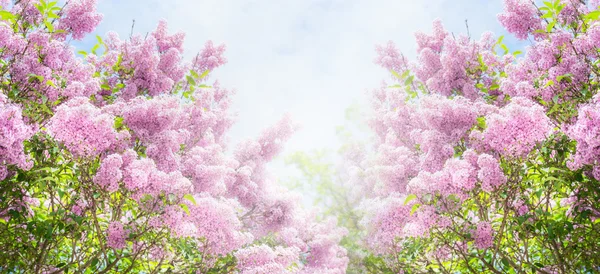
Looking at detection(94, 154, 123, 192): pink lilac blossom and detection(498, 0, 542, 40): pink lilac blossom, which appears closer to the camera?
detection(94, 154, 123, 192): pink lilac blossom

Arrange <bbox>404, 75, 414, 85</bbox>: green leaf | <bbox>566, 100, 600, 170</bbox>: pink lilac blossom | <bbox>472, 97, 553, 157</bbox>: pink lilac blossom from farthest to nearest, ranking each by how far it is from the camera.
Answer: <bbox>404, 75, 414, 85</bbox>: green leaf → <bbox>472, 97, 553, 157</bbox>: pink lilac blossom → <bbox>566, 100, 600, 170</bbox>: pink lilac blossom

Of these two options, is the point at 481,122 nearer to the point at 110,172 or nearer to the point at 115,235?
the point at 110,172

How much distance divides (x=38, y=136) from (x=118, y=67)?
70.0 inches

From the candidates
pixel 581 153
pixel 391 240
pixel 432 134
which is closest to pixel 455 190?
pixel 432 134

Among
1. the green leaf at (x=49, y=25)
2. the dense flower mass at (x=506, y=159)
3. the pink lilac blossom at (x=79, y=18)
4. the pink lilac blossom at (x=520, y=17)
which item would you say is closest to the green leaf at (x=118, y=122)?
the green leaf at (x=49, y=25)

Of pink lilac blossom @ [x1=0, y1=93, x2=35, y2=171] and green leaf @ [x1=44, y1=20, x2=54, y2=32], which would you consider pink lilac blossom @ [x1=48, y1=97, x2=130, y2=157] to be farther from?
green leaf @ [x1=44, y1=20, x2=54, y2=32]

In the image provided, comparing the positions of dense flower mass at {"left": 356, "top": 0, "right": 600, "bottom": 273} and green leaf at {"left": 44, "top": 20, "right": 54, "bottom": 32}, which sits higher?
green leaf at {"left": 44, "top": 20, "right": 54, "bottom": 32}

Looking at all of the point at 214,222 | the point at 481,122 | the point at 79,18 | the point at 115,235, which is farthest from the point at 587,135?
the point at 79,18

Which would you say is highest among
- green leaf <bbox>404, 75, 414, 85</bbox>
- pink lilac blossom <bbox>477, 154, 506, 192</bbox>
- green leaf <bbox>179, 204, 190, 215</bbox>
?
green leaf <bbox>404, 75, 414, 85</bbox>

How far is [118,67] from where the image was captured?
5.66m

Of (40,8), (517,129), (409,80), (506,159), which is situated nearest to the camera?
(517,129)

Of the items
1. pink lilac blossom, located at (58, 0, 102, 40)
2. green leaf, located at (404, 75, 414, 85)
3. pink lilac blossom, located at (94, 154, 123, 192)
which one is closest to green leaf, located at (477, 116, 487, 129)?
green leaf, located at (404, 75, 414, 85)

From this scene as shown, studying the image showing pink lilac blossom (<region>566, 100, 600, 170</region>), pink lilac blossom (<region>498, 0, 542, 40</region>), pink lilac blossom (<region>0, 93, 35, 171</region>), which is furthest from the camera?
pink lilac blossom (<region>498, 0, 542, 40</region>)

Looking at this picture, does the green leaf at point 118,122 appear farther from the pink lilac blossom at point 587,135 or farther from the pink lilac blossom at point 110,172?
the pink lilac blossom at point 587,135
